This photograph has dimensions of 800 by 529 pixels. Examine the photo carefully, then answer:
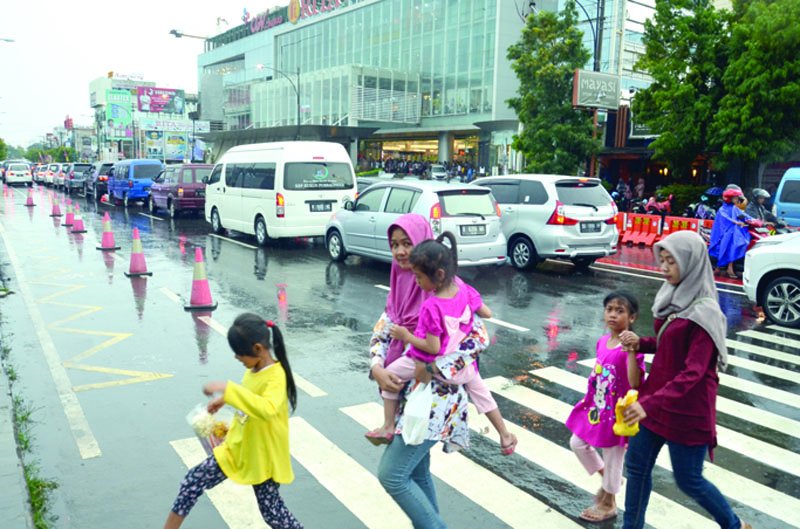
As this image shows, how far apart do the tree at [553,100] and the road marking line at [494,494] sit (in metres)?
20.1

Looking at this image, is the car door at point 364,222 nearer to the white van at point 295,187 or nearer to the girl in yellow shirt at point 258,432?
the white van at point 295,187

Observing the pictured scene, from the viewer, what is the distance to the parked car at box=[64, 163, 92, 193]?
38209 millimetres

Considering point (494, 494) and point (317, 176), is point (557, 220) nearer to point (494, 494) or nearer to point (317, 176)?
point (317, 176)

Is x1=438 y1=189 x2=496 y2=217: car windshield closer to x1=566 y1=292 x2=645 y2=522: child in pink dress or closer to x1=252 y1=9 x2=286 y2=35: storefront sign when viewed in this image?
x1=566 y1=292 x2=645 y2=522: child in pink dress

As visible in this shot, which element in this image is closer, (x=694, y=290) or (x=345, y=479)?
(x=694, y=290)

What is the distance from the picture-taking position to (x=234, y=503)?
4.38m

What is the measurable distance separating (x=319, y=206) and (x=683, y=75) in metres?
12.2

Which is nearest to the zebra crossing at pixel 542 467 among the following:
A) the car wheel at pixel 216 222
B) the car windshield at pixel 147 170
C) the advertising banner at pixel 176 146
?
the car wheel at pixel 216 222

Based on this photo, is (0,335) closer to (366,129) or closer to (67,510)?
(67,510)

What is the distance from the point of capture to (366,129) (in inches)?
2071

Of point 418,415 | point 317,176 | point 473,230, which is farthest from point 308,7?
point 418,415

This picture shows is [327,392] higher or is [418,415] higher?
[418,415]

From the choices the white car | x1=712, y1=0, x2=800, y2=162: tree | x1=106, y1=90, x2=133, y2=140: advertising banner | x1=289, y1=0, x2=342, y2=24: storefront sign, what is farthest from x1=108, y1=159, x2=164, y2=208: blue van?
x1=106, y1=90, x2=133, y2=140: advertising banner

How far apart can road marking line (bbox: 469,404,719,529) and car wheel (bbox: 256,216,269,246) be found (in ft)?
37.5
